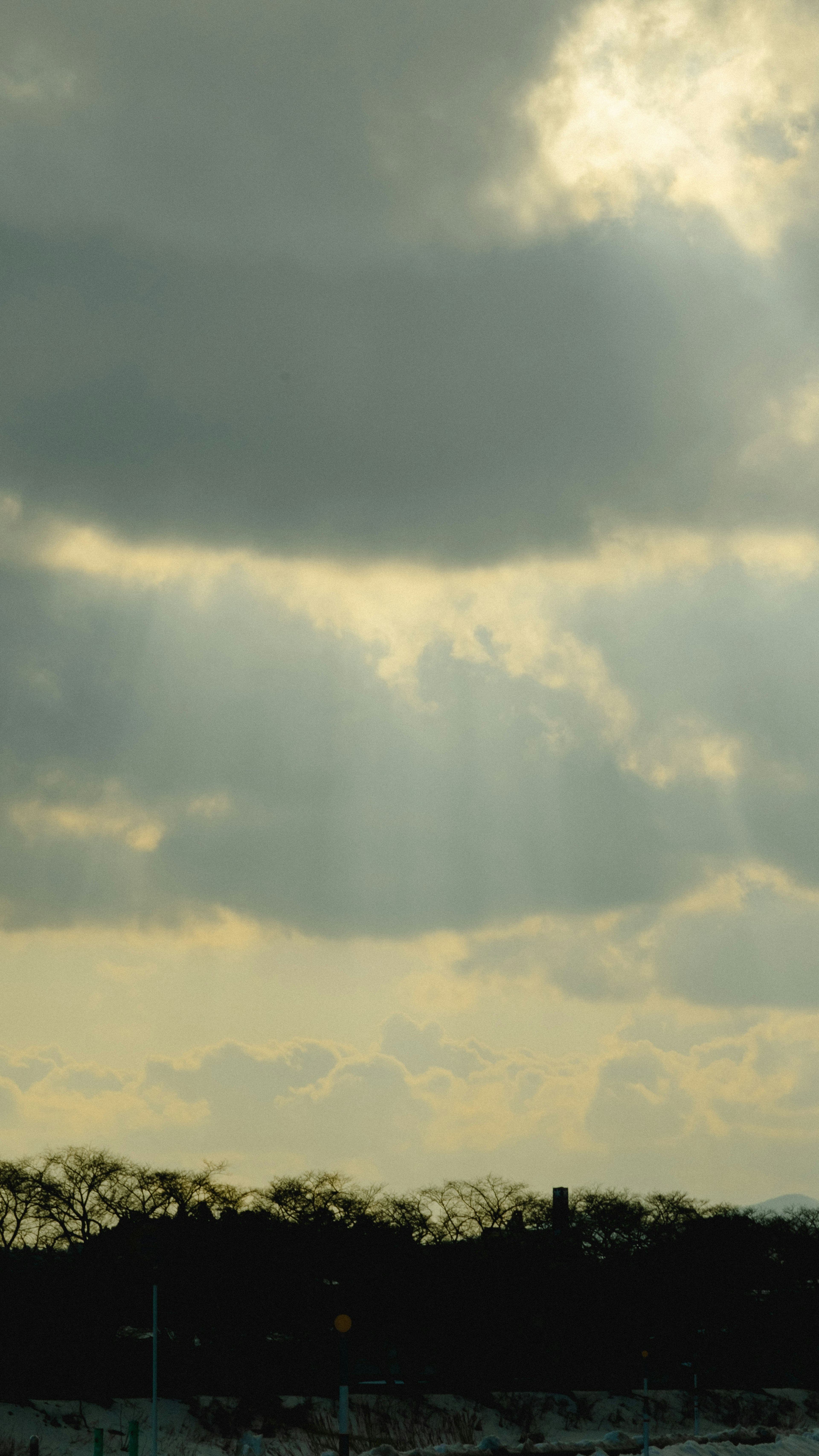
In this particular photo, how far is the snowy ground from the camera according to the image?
47.7 meters

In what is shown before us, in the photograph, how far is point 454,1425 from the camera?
7644cm

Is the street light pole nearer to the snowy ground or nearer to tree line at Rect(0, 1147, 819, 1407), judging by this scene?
the snowy ground

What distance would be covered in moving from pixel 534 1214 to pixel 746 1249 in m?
17.4

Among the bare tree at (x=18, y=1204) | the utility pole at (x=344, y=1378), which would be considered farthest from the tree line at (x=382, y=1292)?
the utility pole at (x=344, y=1378)

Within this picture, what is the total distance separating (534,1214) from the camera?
A: 12588cm

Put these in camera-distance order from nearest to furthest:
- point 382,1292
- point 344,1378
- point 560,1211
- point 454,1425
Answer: point 344,1378 < point 454,1425 < point 382,1292 < point 560,1211

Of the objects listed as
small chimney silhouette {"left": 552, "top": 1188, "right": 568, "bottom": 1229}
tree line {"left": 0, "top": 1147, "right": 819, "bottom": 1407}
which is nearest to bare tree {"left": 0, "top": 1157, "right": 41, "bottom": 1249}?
tree line {"left": 0, "top": 1147, "right": 819, "bottom": 1407}

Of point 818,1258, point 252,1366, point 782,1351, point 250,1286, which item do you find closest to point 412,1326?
point 250,1286

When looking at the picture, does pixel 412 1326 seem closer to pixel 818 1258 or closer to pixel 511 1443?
pixel 511 1443

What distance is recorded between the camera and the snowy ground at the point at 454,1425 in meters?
47.7

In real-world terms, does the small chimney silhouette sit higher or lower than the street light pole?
higher

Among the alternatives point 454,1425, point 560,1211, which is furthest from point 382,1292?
point 560,1211

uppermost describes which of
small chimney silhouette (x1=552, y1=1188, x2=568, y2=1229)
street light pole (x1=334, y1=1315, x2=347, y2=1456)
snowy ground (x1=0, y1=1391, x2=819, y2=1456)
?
small chimney silhouette (x1=552, y1=1188, x2=568, y2=1229)

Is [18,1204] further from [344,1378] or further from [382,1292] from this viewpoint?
[344,1378]
